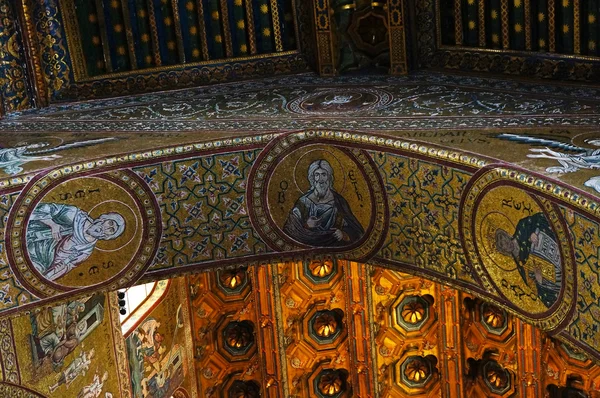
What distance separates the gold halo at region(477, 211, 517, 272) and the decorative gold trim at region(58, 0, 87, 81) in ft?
13.3

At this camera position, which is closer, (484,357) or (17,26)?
(17,26)

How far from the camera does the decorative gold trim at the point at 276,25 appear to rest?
1070cm

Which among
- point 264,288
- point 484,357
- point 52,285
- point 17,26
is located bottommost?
point 484,357

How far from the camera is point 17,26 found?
33.2 feet

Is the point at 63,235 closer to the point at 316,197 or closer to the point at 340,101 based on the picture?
the point at 316,197

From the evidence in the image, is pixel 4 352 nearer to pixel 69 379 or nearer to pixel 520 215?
pixel 69 379

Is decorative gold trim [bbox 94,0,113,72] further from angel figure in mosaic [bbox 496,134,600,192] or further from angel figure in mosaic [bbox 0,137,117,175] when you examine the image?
angel figure in mosaic [bbox 496,134,600,192]

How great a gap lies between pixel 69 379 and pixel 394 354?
3.35 meters

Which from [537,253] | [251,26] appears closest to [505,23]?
[251,26]

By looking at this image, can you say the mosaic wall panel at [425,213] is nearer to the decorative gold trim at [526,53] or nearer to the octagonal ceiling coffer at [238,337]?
the decorative gold trim at [526,53]

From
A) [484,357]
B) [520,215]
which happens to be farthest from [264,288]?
[520,215]

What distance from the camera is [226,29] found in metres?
10.7

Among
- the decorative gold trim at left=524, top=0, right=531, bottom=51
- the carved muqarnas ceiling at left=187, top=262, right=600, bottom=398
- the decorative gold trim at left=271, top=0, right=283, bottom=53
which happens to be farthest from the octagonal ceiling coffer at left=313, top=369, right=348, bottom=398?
the decorative gold trim at left=524, top=0, right=531, bottom=51

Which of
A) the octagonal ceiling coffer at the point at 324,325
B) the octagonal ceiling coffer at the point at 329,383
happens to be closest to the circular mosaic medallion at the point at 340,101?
the octagonal ceiling coffer at the point at 324,325
